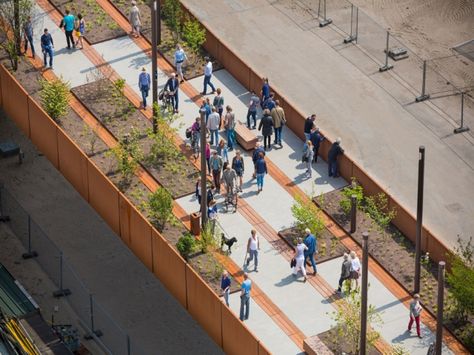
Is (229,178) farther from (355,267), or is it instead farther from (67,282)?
(67,282)

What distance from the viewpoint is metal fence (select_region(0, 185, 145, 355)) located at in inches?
2253

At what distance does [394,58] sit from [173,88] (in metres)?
10.7

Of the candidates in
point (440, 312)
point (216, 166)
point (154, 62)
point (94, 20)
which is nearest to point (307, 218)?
point (216, 166)

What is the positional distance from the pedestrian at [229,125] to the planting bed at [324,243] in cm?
492

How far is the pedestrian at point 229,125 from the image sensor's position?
207 feet

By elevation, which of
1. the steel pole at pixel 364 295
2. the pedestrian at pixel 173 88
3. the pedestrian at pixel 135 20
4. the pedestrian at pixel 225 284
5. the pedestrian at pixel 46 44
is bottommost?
the steel pole at pixel 364 295

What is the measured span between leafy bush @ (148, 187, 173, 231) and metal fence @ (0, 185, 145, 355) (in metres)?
3.17

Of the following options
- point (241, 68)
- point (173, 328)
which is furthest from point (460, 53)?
point (173, 328)

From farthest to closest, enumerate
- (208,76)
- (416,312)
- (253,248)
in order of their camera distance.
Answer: (208,76) < (253,248) < (416,312)

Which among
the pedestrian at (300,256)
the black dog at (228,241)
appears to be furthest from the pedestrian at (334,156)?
the black dog at (228,241)

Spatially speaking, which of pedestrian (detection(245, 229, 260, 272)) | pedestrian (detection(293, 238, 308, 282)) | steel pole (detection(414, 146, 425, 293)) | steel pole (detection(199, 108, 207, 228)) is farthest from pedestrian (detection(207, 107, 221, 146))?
steel pole (detection(414, 146, 425, 293))

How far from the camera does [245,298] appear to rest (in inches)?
2207

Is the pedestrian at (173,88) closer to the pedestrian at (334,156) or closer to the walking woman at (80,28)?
the walking woman at (80,28)

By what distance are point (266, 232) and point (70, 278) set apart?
6513 millimetres
